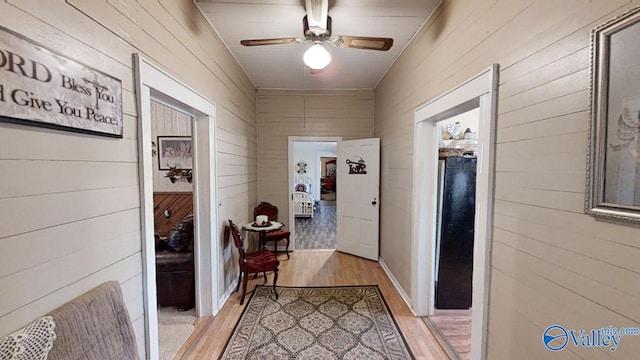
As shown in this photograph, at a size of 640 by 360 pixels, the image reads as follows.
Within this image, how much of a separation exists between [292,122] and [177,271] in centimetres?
289

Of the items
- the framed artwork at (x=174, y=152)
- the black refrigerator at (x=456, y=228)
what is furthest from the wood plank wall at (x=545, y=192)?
the framed artwork at (x=174, y=152)

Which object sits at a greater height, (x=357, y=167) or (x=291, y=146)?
(x=291, y=146)

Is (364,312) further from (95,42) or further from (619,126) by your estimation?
(95,42)

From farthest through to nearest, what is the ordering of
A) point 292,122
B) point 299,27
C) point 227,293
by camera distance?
1. point 292,122
2. point 227,293
3. point 299,27

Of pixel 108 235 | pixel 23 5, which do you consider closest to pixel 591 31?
pixel 23 5

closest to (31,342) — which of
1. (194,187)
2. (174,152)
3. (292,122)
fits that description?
(194,187)

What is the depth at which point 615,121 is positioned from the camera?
90 centimetres

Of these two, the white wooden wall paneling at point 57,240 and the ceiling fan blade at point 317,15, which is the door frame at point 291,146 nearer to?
the ceiling fan blade at point 317,15

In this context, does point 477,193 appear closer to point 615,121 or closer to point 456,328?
point 615,121

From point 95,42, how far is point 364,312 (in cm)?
291

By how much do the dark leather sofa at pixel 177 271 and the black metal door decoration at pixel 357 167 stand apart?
2.63 meters

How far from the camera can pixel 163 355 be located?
2.02 m

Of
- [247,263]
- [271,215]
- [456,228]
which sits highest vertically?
[456,228]

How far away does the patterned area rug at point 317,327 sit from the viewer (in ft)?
6.84
